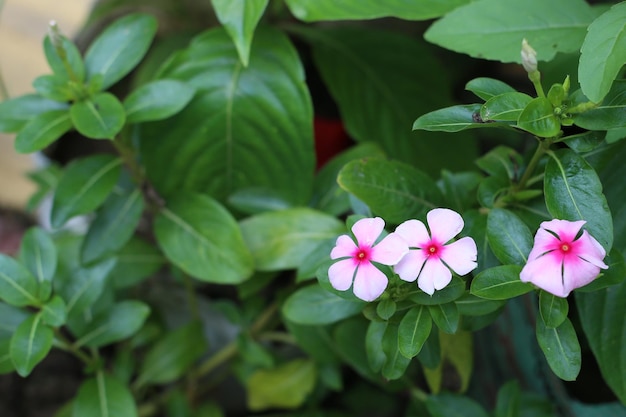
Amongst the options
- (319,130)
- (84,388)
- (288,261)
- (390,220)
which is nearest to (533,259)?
(390,220)

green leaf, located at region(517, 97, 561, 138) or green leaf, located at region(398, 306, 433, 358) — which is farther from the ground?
green leaf, located at region(517, 97, 561, 138)

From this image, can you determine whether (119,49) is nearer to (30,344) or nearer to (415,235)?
(30,344)

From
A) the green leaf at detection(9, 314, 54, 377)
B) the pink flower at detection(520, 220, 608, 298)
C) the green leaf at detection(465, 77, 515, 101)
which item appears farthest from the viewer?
the green leaf at detection(9, 314, 54, 377)

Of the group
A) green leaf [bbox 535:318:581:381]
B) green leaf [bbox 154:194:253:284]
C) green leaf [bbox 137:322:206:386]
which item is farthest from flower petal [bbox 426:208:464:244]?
green leaf [bbox 137:322:206:386]

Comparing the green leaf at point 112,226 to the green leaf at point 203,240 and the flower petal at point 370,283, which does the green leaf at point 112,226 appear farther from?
the flower petal at point 370,283

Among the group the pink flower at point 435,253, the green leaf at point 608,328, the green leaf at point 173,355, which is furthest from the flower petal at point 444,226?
the green leaf at point 173,355

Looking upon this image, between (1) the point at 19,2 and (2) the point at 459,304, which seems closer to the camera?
(2) the point at 459,304

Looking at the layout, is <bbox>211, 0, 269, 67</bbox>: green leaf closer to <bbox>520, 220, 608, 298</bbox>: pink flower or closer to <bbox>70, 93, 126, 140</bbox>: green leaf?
<bbox>70, 93, 126, 140</bbox>: green leaf

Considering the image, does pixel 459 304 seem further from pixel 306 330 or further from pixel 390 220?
pixel 306 330
